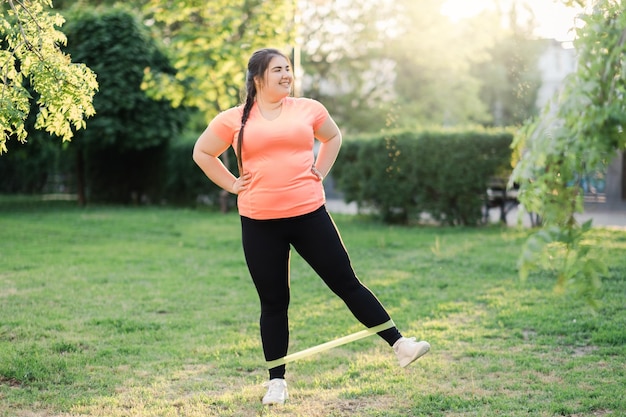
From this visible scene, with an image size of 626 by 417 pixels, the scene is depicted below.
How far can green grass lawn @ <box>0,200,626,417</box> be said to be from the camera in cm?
395

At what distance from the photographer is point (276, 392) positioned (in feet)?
12.9

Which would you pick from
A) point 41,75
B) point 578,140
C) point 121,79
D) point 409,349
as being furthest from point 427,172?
point 578,140

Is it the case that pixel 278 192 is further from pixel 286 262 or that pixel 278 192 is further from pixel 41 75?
pixel 41 75

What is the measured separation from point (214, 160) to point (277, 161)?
441mm

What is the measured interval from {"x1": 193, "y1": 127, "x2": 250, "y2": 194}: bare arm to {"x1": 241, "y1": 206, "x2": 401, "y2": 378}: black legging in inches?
7.5

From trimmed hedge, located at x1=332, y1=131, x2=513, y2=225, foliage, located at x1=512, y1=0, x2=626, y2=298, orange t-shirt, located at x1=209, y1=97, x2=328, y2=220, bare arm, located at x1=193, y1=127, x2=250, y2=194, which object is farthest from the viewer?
trimmed hedge, located at x1=332, y1=131, x2=513, y2=225

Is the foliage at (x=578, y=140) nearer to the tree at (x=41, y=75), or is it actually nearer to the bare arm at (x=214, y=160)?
the bare arm at (x=214, y=160)

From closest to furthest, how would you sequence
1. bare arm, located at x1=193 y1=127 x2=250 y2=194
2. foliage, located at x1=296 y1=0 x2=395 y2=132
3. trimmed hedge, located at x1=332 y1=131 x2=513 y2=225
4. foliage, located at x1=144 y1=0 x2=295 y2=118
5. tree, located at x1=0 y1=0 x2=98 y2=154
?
bare arm, located at x1=193 y1=127 x2=250 y2=194
tree, located at x1=0 y1=0 x2=98 y2=154
trimmed hedge, located at x1=332 y1=131 x2=513 y2=225
foliage, located at x1=144 y1=0 x2=295 y2=118
foliage, located at x1=296 y1=0 x2=395 y2=132

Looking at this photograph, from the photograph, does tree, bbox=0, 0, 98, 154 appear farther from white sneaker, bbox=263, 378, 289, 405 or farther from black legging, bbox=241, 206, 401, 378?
white sneaker, bbox=263, 378, 289, 405

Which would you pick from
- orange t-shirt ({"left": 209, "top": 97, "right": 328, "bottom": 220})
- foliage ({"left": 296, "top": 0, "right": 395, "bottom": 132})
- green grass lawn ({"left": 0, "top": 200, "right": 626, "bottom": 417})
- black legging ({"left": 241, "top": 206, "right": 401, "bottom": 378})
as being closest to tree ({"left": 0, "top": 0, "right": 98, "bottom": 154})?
orange t-shirt ({"left": 209, "top": 97, "right": 328, "bottom": 220})

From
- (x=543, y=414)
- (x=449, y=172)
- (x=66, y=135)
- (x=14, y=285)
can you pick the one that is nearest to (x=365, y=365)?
(x=543, y=414)

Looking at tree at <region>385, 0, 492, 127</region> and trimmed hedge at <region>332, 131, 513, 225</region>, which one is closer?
trimmed hedge at <region>332, 131, 513, 225</region>

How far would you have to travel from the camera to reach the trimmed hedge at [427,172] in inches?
501

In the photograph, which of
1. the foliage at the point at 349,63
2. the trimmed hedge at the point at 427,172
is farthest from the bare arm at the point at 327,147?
the foliage at the point at 349,63
